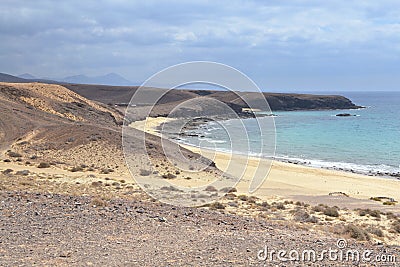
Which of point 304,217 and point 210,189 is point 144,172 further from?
point 304,217

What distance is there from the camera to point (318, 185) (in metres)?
28.2

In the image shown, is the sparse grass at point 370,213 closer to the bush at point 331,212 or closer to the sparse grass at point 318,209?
the bush at point 331,212

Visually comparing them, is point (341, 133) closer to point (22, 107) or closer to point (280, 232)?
point (22, 107)

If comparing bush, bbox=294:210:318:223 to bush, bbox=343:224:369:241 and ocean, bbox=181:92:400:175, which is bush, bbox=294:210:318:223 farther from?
ocean, bbox=181:92:400:175

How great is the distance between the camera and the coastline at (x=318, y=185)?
68.5 feet

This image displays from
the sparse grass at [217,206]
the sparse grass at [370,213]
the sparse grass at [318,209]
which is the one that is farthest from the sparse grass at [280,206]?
the sparse grass at [370,213]

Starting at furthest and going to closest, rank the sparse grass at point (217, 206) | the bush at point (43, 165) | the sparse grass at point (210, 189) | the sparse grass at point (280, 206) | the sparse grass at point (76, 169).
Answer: the bush at point (43, 165)
the sparse grass at point (76, 169)
the sparse grass at point (210, 189)
the sparse grass at point (280, 206)
the sparse grass at point (217, 206)

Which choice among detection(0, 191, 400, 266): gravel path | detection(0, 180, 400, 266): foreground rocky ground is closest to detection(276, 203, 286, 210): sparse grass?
detection(0, 180, 400, 266): foreground rocky ground

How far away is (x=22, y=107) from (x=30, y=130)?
966 cm

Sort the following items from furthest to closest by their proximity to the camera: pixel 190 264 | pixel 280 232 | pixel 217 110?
pixel 217 110 → pixel 280 232 → pixel 190 264

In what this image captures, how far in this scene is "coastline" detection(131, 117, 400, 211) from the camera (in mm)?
20881

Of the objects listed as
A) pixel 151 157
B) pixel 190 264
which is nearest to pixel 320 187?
pixel 151 157

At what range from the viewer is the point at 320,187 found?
89.4 ft

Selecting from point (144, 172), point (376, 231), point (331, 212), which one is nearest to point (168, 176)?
point (144, 172)
